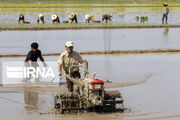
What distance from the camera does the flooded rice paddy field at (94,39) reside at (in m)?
21.7

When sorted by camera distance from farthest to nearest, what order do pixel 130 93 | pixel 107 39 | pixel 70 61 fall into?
1. pixel 107 39
2. pixel 130 93
3. pixel 70 61

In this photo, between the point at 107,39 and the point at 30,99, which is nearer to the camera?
the point at 30,99

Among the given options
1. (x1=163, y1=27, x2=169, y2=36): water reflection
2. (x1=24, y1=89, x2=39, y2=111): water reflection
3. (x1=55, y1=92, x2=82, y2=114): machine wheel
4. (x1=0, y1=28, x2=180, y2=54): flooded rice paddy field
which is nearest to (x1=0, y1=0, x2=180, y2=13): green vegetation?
(x1=163, y1=27, x2=169, y2=36): water reflection

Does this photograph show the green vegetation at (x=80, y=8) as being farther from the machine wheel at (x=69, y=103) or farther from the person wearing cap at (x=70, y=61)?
the machine wheel at (x=69, y=103)

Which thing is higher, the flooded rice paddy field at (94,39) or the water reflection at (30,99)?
the flooded rice paddy field at (94,39)

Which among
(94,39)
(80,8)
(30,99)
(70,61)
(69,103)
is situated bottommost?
(30,99)

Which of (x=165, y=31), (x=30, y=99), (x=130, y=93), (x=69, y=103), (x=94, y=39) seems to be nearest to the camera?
(x=69, y=103)

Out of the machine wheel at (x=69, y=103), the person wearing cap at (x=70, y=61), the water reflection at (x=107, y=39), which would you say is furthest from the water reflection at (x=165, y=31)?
the machine wheel at (x=69, y=103)

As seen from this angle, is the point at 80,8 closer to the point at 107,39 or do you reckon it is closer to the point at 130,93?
the point at 107,39

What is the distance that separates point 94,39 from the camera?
2530cm

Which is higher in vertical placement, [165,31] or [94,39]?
[165,31]

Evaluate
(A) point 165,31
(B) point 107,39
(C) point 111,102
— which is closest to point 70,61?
(C) point 111,102

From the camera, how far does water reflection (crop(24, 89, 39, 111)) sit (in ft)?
37.7

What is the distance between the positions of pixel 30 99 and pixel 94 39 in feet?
43.3
